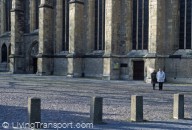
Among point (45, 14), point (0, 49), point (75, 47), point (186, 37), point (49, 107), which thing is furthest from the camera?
point (0, 49)

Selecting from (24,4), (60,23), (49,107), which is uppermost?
(24,4)

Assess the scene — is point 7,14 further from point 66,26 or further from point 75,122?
point 75,122

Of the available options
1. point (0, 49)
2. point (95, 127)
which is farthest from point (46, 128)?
point (0, 49)

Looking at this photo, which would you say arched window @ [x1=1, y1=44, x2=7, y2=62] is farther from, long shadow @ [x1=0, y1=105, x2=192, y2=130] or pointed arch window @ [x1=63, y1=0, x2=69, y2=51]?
long shadow @ [x1=0, y1=105, x2=192, y2=130]

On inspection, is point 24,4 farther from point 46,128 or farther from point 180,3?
point 46,128

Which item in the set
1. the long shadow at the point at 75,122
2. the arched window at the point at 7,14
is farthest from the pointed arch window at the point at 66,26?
the long shadow at the point at 75,122

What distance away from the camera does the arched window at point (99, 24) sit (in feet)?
97.8

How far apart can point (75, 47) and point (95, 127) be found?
22.3 m

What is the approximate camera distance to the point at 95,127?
7746mm

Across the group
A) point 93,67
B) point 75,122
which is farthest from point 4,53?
point 75,122

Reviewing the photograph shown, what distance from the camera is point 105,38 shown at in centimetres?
2755

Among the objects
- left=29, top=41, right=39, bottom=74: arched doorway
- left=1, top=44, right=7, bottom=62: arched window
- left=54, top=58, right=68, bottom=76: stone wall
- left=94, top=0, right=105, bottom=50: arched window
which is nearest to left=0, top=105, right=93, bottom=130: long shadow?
left=94, top=0, right=105, bottom=50: arched window

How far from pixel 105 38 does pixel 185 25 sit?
22.8 feet

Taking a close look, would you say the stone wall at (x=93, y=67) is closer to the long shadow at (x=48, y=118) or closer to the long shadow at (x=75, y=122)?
the long shadow at (x=48, y=118)
